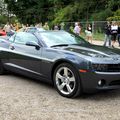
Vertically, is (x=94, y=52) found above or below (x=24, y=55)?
above

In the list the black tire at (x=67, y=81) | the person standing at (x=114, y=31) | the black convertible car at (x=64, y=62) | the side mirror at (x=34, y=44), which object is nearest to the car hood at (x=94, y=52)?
the black convertible car at (x=64, y=62)

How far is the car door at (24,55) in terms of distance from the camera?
7054mm

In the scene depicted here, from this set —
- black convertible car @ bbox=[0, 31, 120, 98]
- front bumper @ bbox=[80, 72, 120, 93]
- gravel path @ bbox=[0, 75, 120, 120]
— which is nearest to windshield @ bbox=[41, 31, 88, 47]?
black convertible car @ bbox=[0, 31, 120, 98]

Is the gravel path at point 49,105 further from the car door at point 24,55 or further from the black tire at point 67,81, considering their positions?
the car door at point 24,55

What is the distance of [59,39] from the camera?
24.5 ft

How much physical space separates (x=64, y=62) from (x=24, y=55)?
1434mm

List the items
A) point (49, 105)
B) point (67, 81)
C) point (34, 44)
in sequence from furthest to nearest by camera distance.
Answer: point (34, 44), point (67, 81), point (49, 105)

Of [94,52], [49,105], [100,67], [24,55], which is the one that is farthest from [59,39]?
[49,105]

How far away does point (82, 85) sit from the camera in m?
5.99

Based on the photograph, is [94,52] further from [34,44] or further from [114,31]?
[114,31]

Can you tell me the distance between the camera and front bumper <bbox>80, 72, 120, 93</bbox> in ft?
19.2

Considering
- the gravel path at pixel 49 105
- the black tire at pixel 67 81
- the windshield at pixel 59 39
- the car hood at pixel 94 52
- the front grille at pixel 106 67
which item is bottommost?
the gravel path at pixel 49 105

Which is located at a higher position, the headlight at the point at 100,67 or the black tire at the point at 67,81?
the headlight at the point at 100,67

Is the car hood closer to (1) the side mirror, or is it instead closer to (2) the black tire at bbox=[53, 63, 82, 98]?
(2) the black tire at bbox=[53, 63, 82, 98]
